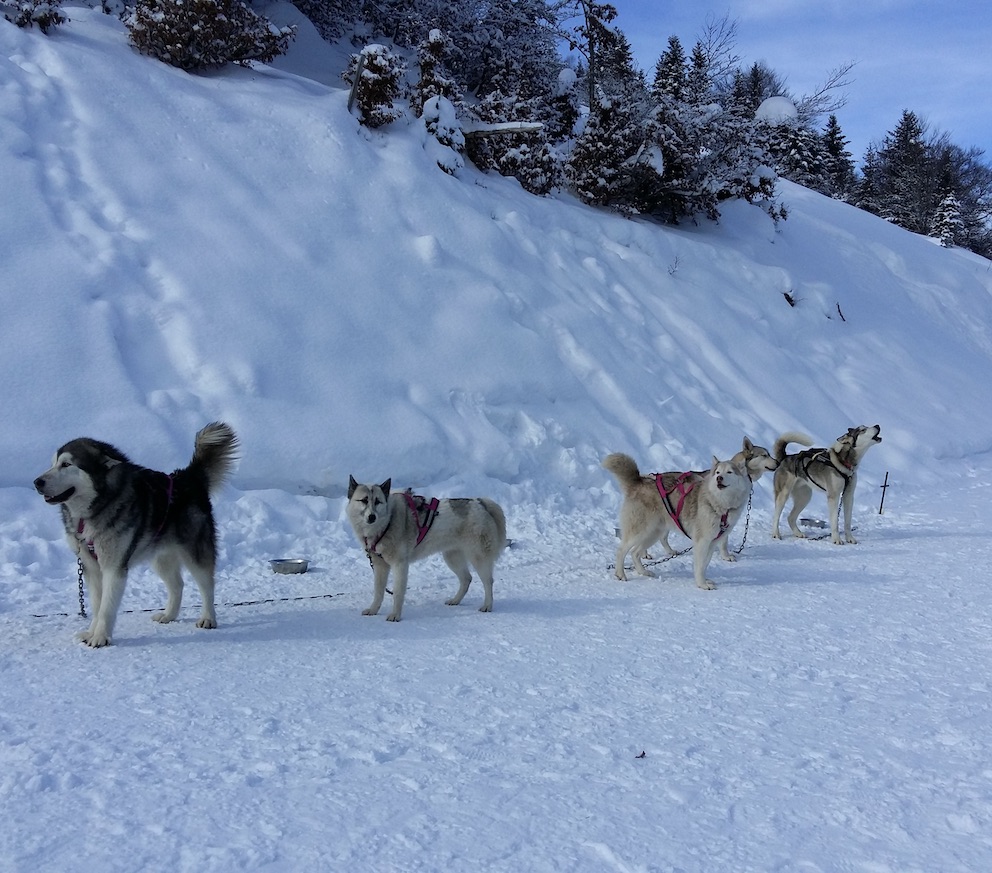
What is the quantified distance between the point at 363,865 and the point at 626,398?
9544mm

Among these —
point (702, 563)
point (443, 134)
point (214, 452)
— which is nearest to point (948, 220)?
point (443, 134)

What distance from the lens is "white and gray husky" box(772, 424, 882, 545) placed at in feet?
29.3

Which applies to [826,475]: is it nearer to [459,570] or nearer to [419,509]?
[459,570]

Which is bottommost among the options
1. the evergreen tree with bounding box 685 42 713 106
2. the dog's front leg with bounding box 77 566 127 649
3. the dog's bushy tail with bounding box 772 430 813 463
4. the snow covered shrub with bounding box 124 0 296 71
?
the dog's front leg with bounding box 77 566 127 649

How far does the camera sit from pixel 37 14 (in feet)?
38.7

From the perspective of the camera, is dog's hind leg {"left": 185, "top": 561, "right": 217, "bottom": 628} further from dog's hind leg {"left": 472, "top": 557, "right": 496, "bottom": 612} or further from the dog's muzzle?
dog's hind leg {"left": 472, "top": 557, "right": 496, "bottom": 612}

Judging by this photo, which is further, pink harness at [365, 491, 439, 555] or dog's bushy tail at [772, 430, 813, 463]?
dog's bushy tail at [772, 430, 813, 463]

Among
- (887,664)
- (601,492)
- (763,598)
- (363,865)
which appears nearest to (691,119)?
(601,492)

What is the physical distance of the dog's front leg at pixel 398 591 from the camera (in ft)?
17.7

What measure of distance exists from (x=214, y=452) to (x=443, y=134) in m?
11.0

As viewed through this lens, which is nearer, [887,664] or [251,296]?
[887,664]

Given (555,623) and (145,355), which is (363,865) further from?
(145,355)

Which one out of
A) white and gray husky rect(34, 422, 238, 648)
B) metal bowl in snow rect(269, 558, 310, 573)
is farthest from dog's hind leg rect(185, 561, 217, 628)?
metal bowl in snow rect(269, 558, 310, 573)

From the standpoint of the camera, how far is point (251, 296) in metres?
9.53
